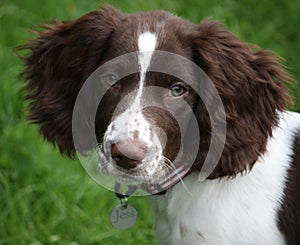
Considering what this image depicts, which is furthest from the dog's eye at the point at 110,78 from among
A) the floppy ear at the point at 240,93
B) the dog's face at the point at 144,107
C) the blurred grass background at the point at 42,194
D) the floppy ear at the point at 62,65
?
the blurred grass background at the point at 42,194

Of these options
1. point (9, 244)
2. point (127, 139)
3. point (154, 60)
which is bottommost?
point (9, 244)

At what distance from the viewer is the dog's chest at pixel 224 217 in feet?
10.1

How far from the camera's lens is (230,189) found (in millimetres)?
3137

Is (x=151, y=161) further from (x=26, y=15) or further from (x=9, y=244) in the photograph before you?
(x=26, y=15)

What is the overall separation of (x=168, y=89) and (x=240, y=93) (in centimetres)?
30

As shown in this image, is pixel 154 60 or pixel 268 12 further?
pixel 268 12

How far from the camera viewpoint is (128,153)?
2.81 metres

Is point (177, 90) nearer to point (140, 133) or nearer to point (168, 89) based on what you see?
point (168, 89)

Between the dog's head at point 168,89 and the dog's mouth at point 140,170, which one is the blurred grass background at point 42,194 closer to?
the dog's head at point 168,89

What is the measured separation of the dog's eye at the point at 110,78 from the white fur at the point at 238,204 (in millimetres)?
514

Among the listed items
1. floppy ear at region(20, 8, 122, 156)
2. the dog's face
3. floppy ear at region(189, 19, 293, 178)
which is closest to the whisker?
the dog's face

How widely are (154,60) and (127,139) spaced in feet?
1.25

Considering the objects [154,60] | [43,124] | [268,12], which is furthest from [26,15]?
[154,60]

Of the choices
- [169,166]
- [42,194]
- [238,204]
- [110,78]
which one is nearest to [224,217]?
[238,204]
